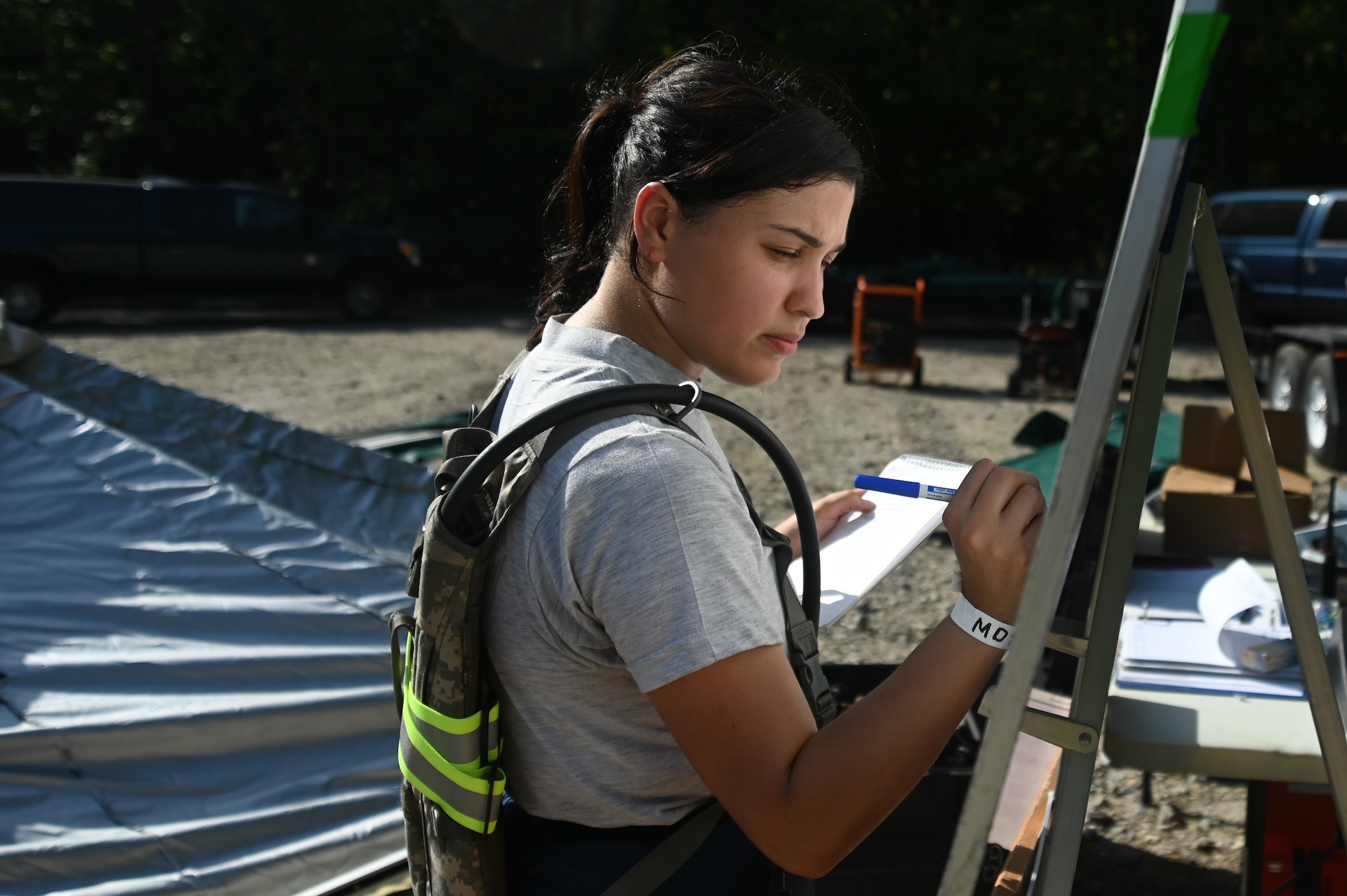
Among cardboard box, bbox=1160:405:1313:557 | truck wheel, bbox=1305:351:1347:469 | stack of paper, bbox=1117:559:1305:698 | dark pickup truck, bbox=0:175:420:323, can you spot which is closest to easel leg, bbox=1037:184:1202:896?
stack of paper, bbox=1117:559:1305:698

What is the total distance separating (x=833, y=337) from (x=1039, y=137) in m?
7.39

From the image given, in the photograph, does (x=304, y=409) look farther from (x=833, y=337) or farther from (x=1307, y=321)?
(x=1307, y=321)

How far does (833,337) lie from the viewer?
14672 mm

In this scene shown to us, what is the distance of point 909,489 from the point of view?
1.63 metres

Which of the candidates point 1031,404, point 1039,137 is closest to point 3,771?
point 1031,404

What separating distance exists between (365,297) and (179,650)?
1359 cm

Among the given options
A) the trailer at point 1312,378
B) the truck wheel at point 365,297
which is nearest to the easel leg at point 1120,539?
the trailer at point 1312,378

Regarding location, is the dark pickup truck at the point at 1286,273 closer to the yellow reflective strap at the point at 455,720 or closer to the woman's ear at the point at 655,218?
the woman's ear at the point at 655,218

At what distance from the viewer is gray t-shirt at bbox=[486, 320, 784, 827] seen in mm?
1013

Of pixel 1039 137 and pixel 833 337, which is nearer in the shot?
pixel 833 337

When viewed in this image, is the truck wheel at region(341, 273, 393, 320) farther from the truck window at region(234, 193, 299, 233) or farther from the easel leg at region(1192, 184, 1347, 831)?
the easel leg at region(1192, 184, 1347, 831)

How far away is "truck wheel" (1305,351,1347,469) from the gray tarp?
585 cm

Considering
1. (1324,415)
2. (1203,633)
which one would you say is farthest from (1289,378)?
(1203,633)

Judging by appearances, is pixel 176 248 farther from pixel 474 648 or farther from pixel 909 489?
pixel 474 648
